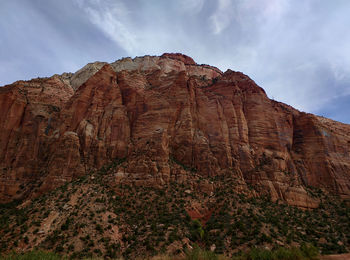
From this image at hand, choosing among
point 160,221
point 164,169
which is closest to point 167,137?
point 164,169

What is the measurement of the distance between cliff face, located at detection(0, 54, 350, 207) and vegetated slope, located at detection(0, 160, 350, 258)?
208cm

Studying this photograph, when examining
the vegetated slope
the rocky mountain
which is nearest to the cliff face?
the rocky mountain

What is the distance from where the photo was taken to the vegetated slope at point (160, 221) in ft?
71.4

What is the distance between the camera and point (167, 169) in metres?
32.8

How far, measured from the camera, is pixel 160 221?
25.4 meters

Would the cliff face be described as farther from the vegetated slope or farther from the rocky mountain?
the vegetated slope

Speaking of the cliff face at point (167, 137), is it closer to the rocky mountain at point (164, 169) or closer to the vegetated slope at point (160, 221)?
the rocky mountain at point (164, 169)

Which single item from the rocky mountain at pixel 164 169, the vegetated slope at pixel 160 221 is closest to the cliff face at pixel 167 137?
the rocky mountain at pixel 164 169

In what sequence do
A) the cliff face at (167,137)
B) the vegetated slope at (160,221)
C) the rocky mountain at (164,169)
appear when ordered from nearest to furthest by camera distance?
the vegetated slope at (160,221) → the rocky mountain at (164,169) → the cliff face at (167,137)

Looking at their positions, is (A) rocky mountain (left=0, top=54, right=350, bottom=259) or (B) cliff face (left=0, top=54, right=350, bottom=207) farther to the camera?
(B) cliff face (left=0, top=54, right=350, bottom=207)

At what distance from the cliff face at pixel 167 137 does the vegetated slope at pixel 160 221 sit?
2.08 metres

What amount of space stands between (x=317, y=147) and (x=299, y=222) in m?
→ 19.9

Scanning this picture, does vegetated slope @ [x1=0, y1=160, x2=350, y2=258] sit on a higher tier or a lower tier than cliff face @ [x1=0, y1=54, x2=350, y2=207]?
lower

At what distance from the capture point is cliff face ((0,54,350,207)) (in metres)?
33.6
